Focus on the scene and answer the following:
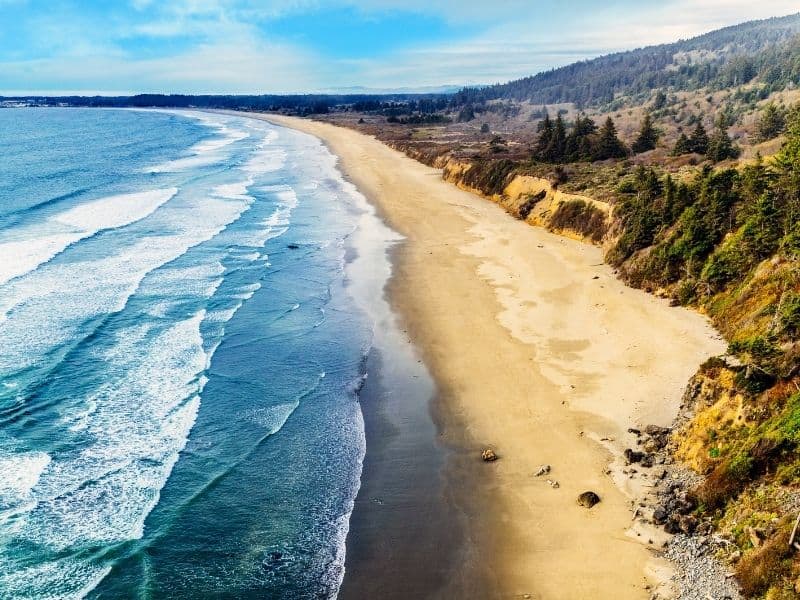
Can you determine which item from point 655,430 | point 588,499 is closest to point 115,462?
point 588,499

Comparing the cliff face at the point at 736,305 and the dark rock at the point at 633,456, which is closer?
the cliff face at the point at 736,305

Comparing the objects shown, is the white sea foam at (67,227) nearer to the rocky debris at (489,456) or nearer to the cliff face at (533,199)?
the rocky debris at (489,456)

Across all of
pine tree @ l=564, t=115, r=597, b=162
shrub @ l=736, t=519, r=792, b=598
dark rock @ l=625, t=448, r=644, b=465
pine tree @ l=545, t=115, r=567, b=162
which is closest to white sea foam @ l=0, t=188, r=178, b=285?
dark rock @ l=625, t=448, r=644, b=465

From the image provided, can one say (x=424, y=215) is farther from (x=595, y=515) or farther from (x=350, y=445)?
(x=595, y=515)

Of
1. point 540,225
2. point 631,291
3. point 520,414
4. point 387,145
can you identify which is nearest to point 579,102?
point 387,145

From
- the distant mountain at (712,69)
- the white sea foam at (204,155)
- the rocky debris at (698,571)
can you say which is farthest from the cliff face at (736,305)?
the distant mountain at (712,69)

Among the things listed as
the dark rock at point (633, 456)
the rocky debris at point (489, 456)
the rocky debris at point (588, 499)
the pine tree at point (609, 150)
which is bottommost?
the rocky debris at point (489, 456)

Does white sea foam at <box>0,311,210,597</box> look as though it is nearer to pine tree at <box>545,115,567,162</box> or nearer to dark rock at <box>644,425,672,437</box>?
dark rock at <box>644,425,672,437</box>
